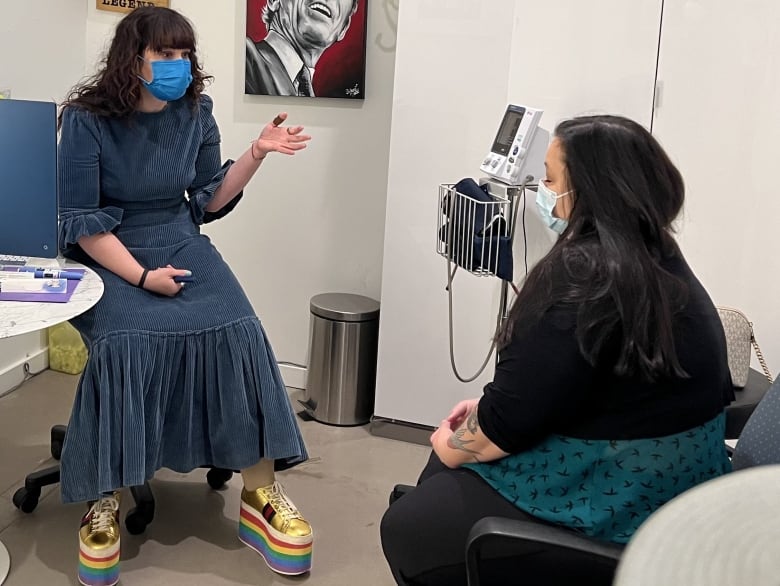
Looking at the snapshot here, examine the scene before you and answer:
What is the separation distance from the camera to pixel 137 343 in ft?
6.77

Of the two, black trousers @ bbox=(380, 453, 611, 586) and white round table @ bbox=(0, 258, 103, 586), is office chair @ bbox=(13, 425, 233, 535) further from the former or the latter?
black trousers @ bbox=(380, 453, 611, 586)

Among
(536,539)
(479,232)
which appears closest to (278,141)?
(479,232)

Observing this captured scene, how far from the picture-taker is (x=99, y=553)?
6.62 ft

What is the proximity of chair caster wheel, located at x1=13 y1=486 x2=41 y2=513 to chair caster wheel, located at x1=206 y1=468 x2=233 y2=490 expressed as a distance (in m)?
0.46

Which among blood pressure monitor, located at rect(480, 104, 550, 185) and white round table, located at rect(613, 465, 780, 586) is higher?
blood pressure monitor, located at rect(480, 104, 550, 185)

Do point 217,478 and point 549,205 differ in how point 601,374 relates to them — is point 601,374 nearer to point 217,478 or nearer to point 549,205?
point 549,205

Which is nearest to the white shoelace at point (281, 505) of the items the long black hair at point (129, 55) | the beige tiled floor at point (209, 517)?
the beige tiled floor at point (209, 517)

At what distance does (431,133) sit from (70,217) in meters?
1.12

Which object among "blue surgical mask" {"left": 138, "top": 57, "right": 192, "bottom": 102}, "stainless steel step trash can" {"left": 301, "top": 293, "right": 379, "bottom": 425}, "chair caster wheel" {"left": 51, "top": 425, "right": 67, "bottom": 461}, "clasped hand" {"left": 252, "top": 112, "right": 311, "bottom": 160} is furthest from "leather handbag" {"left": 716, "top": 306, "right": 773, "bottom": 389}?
"chair caster wheel" {"left": 51, "top": 425, "right": 67, "bottom": 461}

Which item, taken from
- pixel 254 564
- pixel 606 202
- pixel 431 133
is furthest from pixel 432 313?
pixel 606 202

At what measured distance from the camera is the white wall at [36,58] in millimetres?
2953

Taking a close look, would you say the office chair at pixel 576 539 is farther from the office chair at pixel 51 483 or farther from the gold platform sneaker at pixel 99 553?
the office chair at pixel 51 483

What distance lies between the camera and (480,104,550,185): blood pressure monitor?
2.32 metres

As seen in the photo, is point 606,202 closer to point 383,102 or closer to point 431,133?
point 431,133
